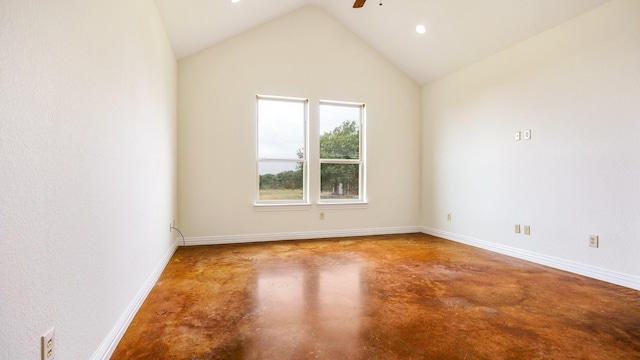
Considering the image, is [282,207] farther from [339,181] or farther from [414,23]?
[414,23]

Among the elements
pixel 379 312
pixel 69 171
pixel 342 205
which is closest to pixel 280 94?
pixel 342 205

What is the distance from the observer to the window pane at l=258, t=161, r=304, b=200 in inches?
193

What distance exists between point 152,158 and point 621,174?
4377 millimetres

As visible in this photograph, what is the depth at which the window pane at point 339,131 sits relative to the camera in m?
5.19

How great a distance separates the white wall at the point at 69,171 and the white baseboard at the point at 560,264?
13.6ft

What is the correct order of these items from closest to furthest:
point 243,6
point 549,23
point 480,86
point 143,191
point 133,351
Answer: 1. point 133,351
2. point 143,191
3. point 549,23
4. point 243,6
5. point 480,86

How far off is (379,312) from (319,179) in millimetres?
3021

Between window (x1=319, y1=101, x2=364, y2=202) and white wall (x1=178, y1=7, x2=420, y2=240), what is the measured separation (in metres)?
0.18

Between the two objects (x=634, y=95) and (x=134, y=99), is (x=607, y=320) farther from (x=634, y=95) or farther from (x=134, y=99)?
(x=134, y=99)

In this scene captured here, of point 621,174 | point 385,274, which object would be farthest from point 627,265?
point 385,274

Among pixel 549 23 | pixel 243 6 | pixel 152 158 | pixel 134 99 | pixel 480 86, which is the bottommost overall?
pixel 152 158

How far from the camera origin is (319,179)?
5.10m

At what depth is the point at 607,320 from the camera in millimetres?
2162

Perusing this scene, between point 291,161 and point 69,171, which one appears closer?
point 69,171
